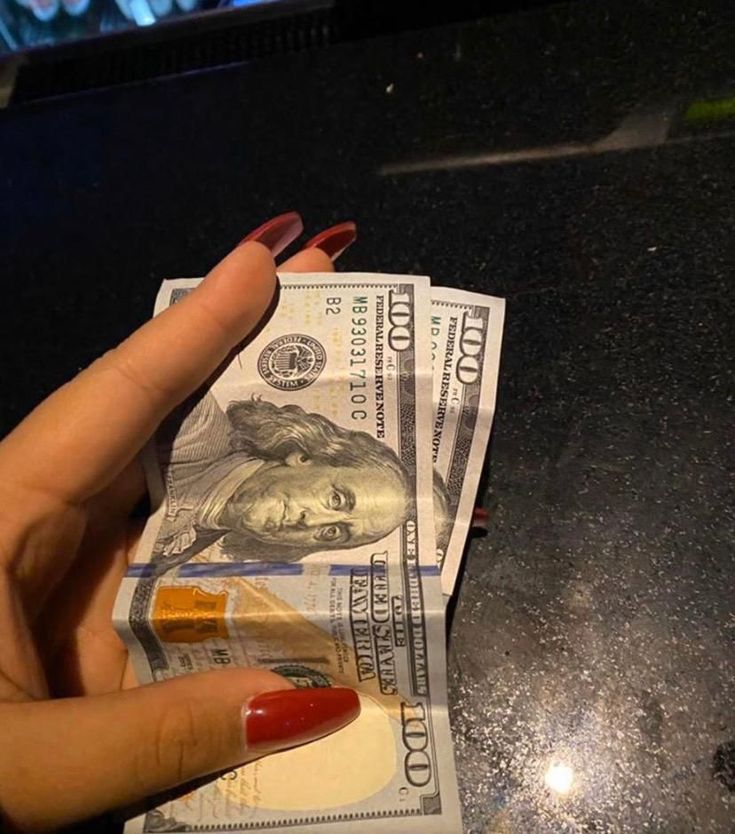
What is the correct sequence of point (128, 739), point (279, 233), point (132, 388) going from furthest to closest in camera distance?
point (279, 233) < point (132, 388) < point (128, 739)

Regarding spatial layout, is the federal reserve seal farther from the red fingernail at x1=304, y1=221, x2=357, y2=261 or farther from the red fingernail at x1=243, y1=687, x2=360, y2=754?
the red fingernail at x1=243, y1=687, x2=360, y2=754

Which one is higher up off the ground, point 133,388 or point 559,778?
point 133,388

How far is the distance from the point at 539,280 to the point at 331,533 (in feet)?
0.86

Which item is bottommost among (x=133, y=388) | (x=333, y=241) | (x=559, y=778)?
(x=559, y=778)

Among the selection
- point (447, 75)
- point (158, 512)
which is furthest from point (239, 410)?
point (447, 75)

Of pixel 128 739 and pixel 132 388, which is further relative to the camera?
pixel 132 388

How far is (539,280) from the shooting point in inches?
25.5

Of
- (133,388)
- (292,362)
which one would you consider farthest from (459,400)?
(133,388)

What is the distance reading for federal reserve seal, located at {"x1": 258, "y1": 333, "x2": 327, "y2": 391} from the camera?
58 cm

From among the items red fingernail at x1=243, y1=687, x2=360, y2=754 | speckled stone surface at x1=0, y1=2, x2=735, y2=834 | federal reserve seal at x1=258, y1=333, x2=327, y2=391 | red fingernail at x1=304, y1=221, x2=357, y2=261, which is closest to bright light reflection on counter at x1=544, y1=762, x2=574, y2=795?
speckled stone surface at x1=0, y1=2, x2=735, y2=834

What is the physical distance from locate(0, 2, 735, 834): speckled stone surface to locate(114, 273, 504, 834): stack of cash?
3 cm

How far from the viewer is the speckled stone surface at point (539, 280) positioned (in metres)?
0.50

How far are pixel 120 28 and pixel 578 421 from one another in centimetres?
57

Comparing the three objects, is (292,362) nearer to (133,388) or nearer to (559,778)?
(133,388)
